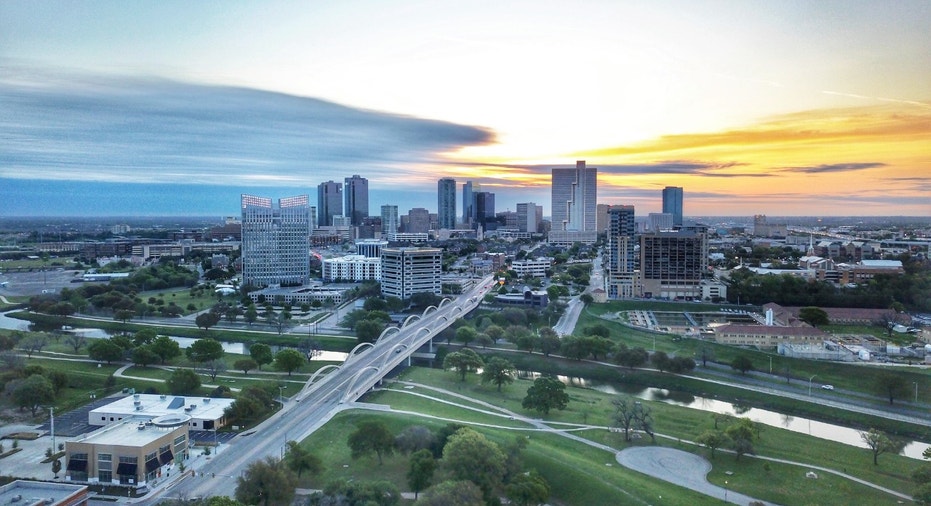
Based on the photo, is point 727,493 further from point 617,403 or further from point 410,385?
point 410,385

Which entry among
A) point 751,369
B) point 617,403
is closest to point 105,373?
point 617,403

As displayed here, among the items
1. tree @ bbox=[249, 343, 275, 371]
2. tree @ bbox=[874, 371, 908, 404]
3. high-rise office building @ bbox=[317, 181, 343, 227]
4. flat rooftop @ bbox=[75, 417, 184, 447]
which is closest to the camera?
flat rooftop @ bbox=[75, 417, 184, 447]

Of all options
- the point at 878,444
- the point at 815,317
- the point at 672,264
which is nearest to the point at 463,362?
the point at 878,444

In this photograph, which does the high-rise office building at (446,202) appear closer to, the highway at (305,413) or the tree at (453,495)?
the highway at (305,413)

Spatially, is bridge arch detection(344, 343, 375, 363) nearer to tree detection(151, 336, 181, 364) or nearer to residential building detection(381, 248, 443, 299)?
tree detection(151, 336, 181, 364)

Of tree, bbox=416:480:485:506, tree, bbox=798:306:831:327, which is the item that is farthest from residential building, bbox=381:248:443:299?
tree, bbox=416:480:485:506

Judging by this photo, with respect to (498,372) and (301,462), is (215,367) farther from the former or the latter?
(301,462)

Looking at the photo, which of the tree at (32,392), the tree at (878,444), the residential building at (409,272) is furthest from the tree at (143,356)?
the tree at (878,444)
